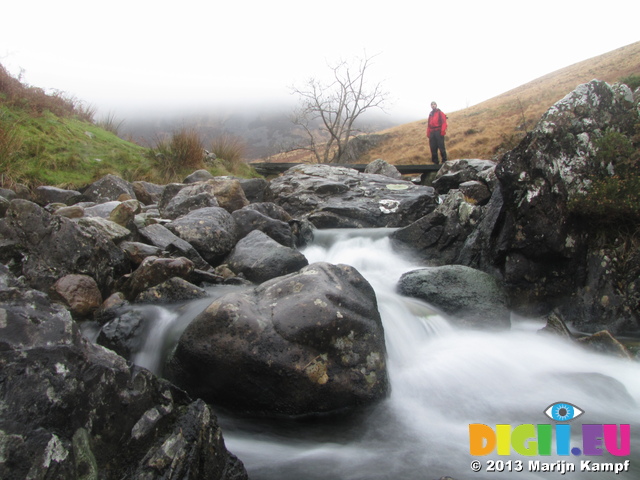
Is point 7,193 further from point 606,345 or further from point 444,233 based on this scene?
point 606,345

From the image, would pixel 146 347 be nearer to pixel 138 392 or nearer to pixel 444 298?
pixel 138 392

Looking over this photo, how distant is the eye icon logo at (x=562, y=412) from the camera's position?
143 inches

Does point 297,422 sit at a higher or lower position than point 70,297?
lower

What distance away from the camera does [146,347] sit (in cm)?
408

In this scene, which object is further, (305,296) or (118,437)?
(305,296)

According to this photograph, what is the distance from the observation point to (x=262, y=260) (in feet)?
19.4

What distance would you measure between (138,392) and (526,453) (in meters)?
2.79

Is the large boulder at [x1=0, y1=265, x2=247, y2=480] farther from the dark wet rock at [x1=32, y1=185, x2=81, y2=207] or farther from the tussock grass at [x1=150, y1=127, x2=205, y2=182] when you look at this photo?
the tussock grass at [x1=150, y1=127, x2=205, y2=182]

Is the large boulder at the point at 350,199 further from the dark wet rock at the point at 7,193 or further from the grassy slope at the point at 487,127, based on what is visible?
the grassy slope at the point at 487,127

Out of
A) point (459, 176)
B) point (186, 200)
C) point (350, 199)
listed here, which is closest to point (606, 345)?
point (186, 200)

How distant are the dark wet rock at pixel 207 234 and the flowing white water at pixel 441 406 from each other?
2700 mm

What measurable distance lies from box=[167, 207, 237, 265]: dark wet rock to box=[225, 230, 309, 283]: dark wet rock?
0.25 m

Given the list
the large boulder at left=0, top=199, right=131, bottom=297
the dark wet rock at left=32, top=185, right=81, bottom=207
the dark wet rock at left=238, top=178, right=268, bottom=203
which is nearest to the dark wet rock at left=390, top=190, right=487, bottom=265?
the dark wet rock at left=238, top=178, right=268, bottom=203

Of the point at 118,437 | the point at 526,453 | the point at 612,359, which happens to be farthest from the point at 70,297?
the point at 612,359
